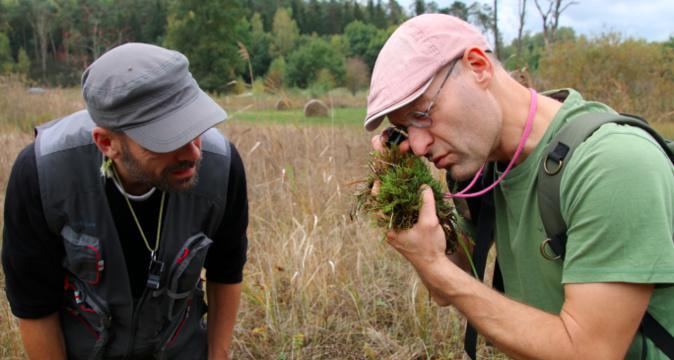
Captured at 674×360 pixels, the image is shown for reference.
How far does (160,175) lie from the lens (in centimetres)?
226

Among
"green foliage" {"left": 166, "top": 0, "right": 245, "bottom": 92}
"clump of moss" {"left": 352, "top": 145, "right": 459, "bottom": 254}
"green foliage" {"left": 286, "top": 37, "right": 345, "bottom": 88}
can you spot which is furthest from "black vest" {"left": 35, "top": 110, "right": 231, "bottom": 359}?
"green foliage" {"left": 166, "top": 0, "right": 245, "bottom": 92}

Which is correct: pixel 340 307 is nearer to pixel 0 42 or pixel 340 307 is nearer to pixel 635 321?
pixel 635 321

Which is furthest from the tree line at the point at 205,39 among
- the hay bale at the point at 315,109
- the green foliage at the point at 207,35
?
the hay bale at the point at 315,109

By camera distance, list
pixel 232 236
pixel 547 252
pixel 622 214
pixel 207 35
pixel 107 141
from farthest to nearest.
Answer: pixel 207 35 < pixel 232 236 < pixel 107 141 < pixel 547 252 < pixel 622 214

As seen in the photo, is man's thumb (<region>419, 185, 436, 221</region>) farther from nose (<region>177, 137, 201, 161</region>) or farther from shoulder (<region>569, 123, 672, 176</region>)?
nose (<region>177, 137, 201, 161</region>)

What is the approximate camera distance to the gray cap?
2.11 metres

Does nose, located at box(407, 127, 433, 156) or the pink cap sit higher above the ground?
the pink cap

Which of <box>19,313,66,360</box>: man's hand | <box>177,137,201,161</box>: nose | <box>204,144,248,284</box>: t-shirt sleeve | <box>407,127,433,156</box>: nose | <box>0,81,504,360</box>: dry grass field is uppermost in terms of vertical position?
<box>407,127,433,156</box>: nose

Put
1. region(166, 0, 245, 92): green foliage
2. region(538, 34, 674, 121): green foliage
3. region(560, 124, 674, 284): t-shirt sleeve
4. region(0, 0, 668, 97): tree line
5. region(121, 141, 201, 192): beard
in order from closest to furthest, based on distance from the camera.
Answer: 1. region(560, 124, 674, 284): t-shirt sleeve
2. region(121, 141, 201, 192): beard
3. region(538, 34, 674, 121): green foliage
4. region(0, 0, 668, 97): tree line
5. region(166, 0, 245, 92): green foliage

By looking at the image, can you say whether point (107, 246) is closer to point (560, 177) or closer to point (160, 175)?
point (160, 175)

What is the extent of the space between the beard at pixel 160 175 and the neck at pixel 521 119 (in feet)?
4.09

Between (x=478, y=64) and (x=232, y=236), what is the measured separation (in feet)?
4.62

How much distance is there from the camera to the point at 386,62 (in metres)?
1.92

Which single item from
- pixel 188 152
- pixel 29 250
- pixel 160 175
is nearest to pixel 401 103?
pixel 188 152
